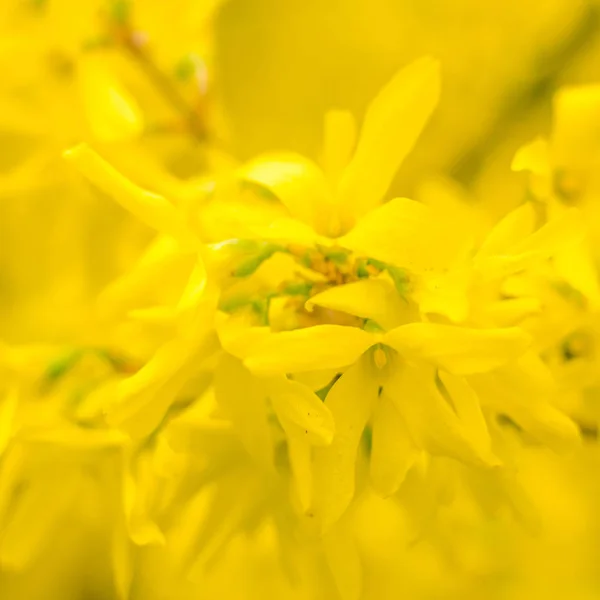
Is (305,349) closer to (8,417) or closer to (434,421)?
(434,421)

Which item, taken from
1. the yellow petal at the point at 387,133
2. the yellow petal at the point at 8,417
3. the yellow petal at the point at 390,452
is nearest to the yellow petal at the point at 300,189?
the yellow petal at the point at 387,133

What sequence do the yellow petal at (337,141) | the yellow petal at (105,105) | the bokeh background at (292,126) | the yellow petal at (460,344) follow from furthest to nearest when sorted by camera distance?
the bokeh background at (292,126)
the yellow petal at (105,105)
the yellow petal at (337,141)
the yellow petal at (460,344)

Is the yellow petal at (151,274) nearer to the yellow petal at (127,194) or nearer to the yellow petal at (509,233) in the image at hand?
the yellow petal at (127,194)

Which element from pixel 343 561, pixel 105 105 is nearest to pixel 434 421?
pixel 343 561

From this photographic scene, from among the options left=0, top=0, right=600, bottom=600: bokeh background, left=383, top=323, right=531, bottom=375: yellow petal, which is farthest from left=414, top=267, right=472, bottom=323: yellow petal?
left=0, top=0, right=600, bottom=600: bokeh background

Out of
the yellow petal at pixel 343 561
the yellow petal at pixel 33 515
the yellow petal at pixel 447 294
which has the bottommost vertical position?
the yellow petal at pixel 33 515
